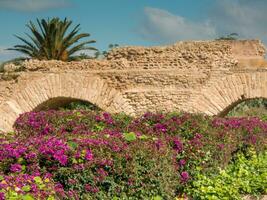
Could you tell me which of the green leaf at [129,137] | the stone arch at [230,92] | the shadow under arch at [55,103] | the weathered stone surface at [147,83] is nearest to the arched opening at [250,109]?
the weathered stone surface at [147,83]

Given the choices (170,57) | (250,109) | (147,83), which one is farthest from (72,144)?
(250,109)

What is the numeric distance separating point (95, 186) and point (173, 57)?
722 cm

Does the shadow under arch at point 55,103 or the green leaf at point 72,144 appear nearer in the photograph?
the green leaf at point 72,144

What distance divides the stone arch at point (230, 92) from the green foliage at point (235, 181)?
3.24 metres

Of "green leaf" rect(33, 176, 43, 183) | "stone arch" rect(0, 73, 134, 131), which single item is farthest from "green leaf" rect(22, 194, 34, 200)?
"stone arch" rect(0, 73, 134, 131)

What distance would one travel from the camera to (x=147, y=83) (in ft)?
40.4

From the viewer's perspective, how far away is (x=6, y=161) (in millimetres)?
6105

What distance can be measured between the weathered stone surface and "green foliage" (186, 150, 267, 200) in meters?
3.36

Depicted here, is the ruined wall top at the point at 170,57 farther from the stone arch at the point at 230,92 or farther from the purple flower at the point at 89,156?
the purple flower at the point at 89,156

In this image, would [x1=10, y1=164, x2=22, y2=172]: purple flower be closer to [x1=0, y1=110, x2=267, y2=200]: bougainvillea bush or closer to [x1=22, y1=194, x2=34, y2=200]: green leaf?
[x1=0, y1=110, x2=267, y2=200]: bougainvillea bush

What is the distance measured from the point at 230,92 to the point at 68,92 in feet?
11.2

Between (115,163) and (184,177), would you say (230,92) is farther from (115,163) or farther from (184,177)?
(115,163)

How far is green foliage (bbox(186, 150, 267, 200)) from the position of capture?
7152mm

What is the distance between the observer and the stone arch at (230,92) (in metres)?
11.8
